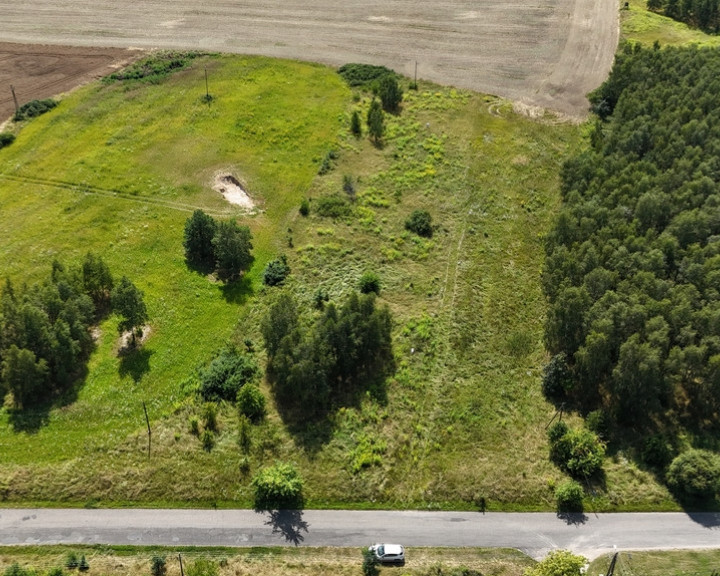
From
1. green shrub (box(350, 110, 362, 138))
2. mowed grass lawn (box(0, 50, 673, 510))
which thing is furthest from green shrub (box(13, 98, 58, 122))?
green shrub (box(350, 110, 362, 138))

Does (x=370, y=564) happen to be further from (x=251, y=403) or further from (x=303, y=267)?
(x=303, y=267)

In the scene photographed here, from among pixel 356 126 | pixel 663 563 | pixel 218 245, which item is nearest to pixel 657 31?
pixel 356 126

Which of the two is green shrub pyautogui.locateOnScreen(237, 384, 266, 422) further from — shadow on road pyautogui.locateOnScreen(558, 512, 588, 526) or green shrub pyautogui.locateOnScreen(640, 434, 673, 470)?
green shrub pyautogui.locateOnScreen(640, 434, 673, 470)

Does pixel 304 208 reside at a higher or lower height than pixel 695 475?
higher

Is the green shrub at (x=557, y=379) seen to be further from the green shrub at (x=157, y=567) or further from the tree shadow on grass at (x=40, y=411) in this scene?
the tree shadow on grass at (x=40, y=411)

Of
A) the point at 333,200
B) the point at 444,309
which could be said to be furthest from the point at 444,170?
the point at 444,309

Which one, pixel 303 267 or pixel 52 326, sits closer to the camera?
pixel 52 326
